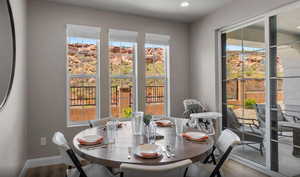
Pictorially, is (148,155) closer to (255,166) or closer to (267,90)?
(267,90)

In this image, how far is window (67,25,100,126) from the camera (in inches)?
129

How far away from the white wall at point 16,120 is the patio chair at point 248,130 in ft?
10.9

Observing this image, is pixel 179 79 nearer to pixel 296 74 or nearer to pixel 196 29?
pixel 196 29

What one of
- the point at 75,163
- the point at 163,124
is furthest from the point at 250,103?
the point at 75,163

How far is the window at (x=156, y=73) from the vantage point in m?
3.85

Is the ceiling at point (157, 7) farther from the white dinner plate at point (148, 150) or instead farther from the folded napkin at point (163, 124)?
the white dinner plate at point (148, 150)

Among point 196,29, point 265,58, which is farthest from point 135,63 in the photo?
point 265,58

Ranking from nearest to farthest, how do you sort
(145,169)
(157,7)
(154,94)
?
(145,169) < (157,7) < (154,94)

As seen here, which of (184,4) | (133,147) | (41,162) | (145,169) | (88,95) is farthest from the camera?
(88,95)

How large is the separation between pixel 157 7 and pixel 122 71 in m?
1.38

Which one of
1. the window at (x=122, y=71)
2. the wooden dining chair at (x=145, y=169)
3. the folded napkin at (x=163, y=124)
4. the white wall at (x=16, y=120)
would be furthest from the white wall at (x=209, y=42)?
the white wall at (x=16, y=120)

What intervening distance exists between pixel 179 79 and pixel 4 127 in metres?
3.17

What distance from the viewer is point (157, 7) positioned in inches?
130

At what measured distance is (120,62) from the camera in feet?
11.9
